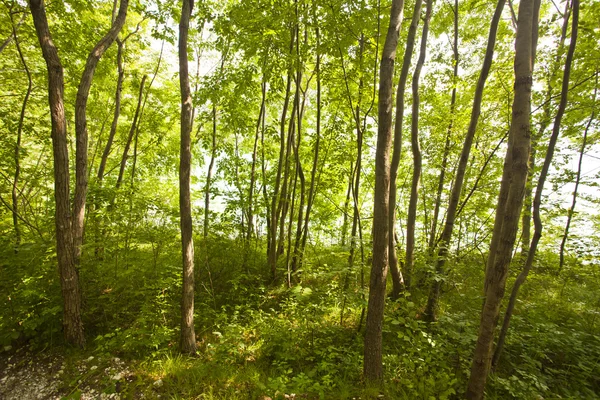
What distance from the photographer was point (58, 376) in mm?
3648

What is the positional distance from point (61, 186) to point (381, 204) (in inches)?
188

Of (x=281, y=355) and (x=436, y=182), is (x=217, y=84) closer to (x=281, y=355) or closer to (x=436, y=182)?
(x=281, y=355)

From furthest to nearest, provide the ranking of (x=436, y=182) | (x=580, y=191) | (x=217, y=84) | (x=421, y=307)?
(x=436, y=182), (x=580, y=191), (x=217, y=84), (x=421, y=307)

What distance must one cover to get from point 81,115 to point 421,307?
23.6 feet

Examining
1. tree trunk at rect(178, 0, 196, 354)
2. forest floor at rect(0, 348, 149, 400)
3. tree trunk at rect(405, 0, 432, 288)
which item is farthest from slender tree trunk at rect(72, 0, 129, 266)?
tree trunk at rect(405, 0, 432, 288)

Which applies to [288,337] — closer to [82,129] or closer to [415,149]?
[415,149]

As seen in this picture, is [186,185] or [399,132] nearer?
[186,185]

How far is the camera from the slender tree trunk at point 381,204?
9.78 ft

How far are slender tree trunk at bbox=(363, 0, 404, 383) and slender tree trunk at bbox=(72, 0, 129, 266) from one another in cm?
461

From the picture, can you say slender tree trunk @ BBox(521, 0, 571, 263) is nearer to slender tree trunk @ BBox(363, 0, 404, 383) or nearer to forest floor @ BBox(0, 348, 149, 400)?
slender tree trunk @ BBox(363, 0, 404, 383)

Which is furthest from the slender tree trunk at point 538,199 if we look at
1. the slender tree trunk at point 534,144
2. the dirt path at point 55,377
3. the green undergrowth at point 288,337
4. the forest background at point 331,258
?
the dirt path at point 55,377

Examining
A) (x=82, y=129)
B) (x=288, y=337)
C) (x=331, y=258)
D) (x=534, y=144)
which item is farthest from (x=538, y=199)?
(x=82, y=129)

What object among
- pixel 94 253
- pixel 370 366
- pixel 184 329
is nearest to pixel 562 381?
pixel 370 366

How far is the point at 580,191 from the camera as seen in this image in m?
6.83
